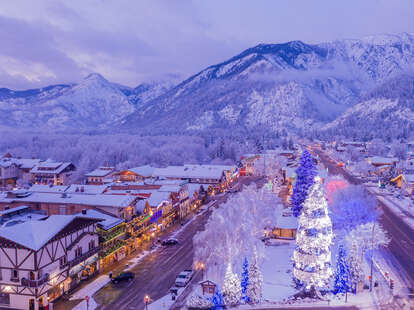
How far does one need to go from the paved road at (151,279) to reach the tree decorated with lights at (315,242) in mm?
14831

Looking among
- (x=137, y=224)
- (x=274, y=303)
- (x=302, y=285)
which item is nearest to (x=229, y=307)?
(x=274, y=303)

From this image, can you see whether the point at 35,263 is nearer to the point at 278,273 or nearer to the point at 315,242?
the point at 278,273

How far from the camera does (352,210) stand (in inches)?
2014

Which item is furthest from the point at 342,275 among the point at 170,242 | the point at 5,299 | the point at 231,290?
the point at 5,299

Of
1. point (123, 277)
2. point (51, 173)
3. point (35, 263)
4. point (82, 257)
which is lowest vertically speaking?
point (123, 277)

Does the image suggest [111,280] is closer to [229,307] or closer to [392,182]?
[229,307]

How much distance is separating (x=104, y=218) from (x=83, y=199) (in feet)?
25.5

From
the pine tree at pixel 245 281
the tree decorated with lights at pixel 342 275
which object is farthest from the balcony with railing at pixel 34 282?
the tree decorated with lights at pixel 342 275

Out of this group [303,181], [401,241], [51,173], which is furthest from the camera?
[51,173]

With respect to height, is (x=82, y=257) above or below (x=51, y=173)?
below

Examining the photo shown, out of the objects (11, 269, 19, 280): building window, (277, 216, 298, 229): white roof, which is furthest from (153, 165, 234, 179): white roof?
(11, 269, 19, 280): building window

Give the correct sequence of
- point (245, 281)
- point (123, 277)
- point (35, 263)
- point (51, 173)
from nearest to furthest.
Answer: point (35, 263) → point (245, 281) → point (123, 277) → point (51, 173)

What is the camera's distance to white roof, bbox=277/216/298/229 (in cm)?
5262

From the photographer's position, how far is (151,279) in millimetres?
38812
